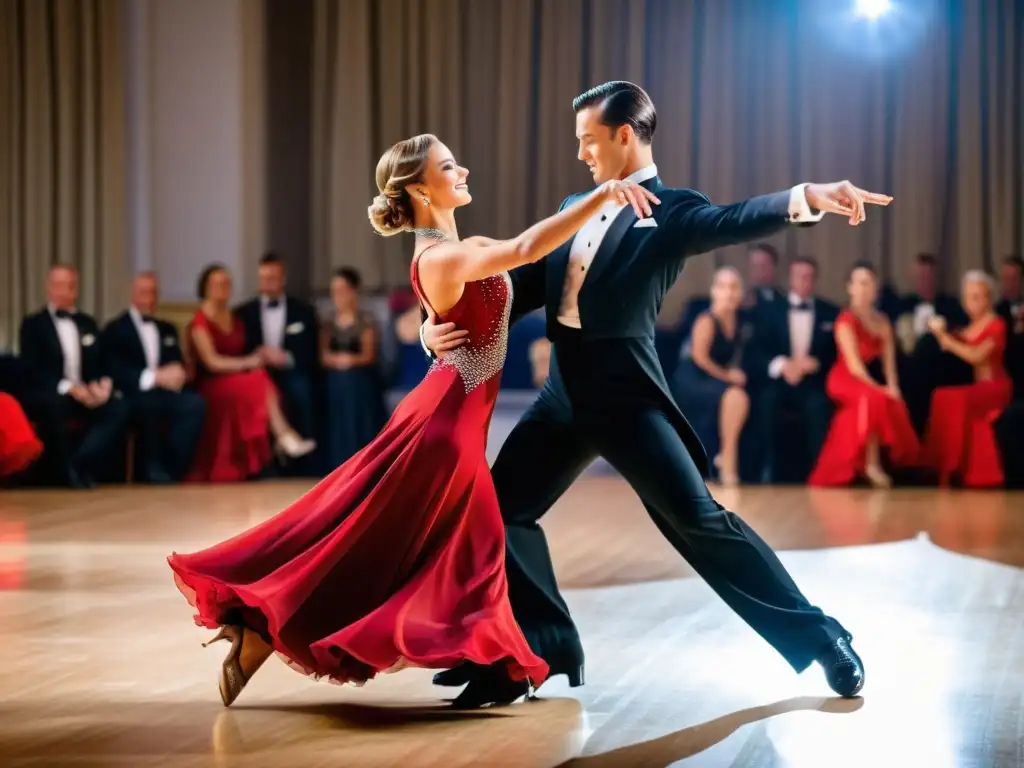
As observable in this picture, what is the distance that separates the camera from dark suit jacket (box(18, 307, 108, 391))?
7.93 m

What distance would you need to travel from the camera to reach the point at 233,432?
26.4ft

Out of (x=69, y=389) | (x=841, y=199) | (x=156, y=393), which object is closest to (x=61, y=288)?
(x=69, y=389)

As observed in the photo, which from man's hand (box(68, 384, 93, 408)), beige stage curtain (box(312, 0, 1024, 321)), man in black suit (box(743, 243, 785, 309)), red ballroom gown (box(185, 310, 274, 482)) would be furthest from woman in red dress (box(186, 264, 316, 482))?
man in black suit (box(743, 243, 785, 309))

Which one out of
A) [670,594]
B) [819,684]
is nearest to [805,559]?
[670,594]

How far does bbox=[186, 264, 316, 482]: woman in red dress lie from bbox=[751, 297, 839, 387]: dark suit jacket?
7.65 ft

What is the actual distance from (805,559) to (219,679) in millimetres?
2600

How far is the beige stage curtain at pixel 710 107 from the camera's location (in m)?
9.15

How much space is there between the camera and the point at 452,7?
9.48 m

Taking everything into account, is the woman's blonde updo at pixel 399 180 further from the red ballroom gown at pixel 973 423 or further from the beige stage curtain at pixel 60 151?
the beige stage curtain at pixel 60 151

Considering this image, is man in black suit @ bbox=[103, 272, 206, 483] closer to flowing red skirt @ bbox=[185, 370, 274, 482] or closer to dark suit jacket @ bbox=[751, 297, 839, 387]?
flowing red skirt @ bbox=[185, 370, 274, 482]

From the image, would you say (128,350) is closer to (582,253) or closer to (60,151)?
(60,151)

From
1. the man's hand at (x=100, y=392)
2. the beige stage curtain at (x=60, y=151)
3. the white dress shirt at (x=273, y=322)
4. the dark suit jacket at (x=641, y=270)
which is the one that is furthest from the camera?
the beige stage curtain at (x=60, y=151)

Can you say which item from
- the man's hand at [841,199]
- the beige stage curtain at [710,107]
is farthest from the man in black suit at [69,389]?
the man's hand at [841,199]

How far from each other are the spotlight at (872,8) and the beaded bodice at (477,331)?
6.65 metres
